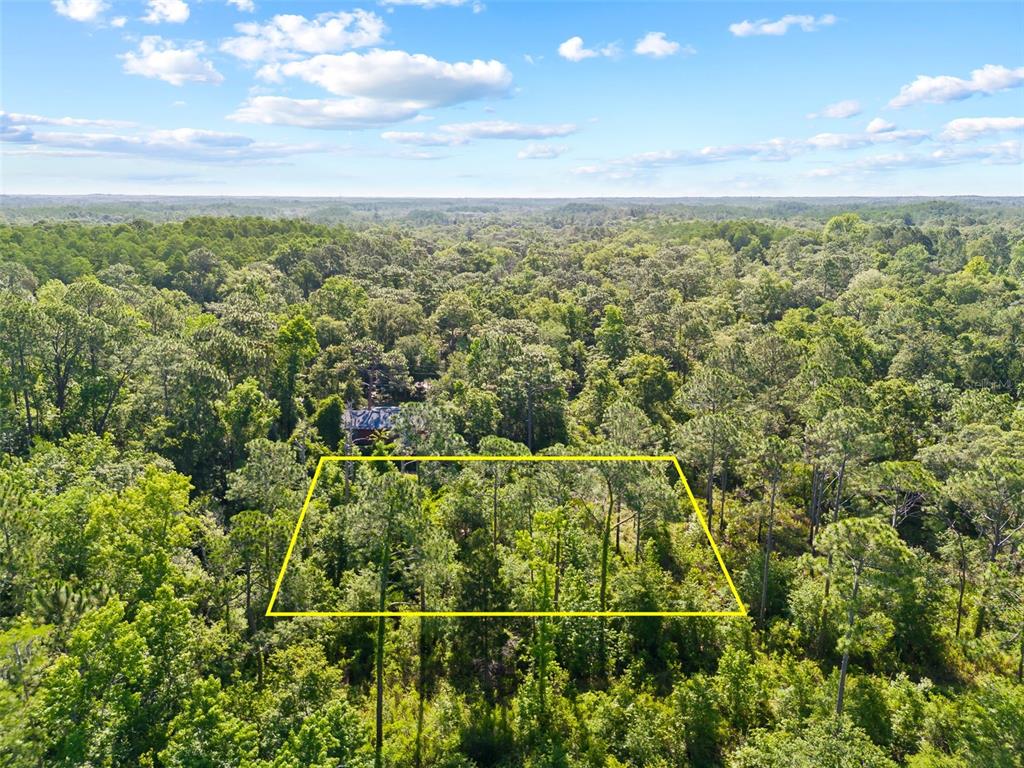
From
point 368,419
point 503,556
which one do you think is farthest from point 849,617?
point 368,419

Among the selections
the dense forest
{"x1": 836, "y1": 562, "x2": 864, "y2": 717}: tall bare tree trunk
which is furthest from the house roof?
{"x1": 836, "y1": 562, "x2": 864, "y2": 717}: tall bare tree trunk

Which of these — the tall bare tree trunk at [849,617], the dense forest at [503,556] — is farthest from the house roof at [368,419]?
the tall bare tree trunk at [849,617]

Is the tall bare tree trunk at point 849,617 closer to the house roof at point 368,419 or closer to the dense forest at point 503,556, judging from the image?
the dense forest at point 503,556

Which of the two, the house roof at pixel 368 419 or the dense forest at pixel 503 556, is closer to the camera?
the dense forest at pixel 503 556

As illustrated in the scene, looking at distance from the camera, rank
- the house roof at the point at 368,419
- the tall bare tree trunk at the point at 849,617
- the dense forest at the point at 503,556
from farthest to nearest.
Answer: the house roof at the point at 368,419, the tall bare tree trunk at the point at 849,617, the dense forest at the point at 503,556

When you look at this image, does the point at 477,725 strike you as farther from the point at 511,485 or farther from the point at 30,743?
the point at 30,743

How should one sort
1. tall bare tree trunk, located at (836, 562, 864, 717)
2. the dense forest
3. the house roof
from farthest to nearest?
the house roof, tall bare tree trunk, located at (836, 562, 864, 717), the dense forest

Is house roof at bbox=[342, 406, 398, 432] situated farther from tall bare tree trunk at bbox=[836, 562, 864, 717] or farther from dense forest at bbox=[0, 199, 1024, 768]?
tall bare tree trunk at bbox=[836, 562, 864, 717]

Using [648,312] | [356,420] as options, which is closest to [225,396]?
[356,420]

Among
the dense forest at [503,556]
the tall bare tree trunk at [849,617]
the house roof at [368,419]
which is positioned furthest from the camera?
the house roof at [368,419]
